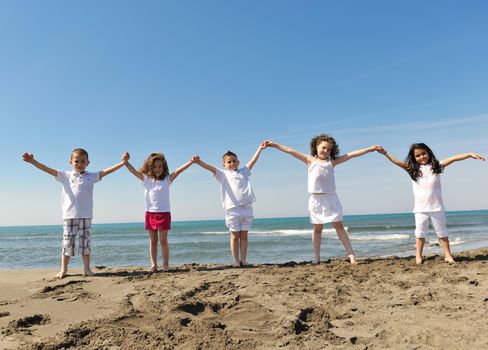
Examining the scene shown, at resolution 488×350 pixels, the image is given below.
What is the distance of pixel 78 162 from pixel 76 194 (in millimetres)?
562

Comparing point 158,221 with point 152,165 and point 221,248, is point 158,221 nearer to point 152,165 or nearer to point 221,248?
point 152,165

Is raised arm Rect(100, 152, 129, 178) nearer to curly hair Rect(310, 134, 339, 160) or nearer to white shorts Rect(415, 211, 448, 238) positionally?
curly hair Rect(310, 134, 339, 160)

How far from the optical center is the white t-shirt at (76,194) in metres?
5.92

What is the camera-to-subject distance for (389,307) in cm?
359

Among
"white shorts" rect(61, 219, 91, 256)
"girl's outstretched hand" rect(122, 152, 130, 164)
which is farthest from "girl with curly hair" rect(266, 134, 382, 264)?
"white shorts" rect(61, 219, 91, 256)

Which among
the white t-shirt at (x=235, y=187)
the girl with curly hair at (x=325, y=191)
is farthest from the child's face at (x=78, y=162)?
the girl with curly hair at (x=325, y=191)

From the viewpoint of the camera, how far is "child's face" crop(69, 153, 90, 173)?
241 inches

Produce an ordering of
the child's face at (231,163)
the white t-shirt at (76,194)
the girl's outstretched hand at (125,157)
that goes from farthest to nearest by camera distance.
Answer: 1. the child's face at (231,163)
2. the girl's outstretched hand at (125,157)
3. the white t-shirt at (76,194)

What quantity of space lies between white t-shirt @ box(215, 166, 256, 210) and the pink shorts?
3.42ft

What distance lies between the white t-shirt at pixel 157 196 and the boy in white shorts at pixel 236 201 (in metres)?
0.72

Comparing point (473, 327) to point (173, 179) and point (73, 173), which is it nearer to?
point (173, 179)

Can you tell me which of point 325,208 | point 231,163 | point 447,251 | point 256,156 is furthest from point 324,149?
point 447,251

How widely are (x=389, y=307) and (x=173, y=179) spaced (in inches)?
163

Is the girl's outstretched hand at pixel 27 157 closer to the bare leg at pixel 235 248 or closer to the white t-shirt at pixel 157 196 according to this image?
the white t-shirt at pixel 157 196
